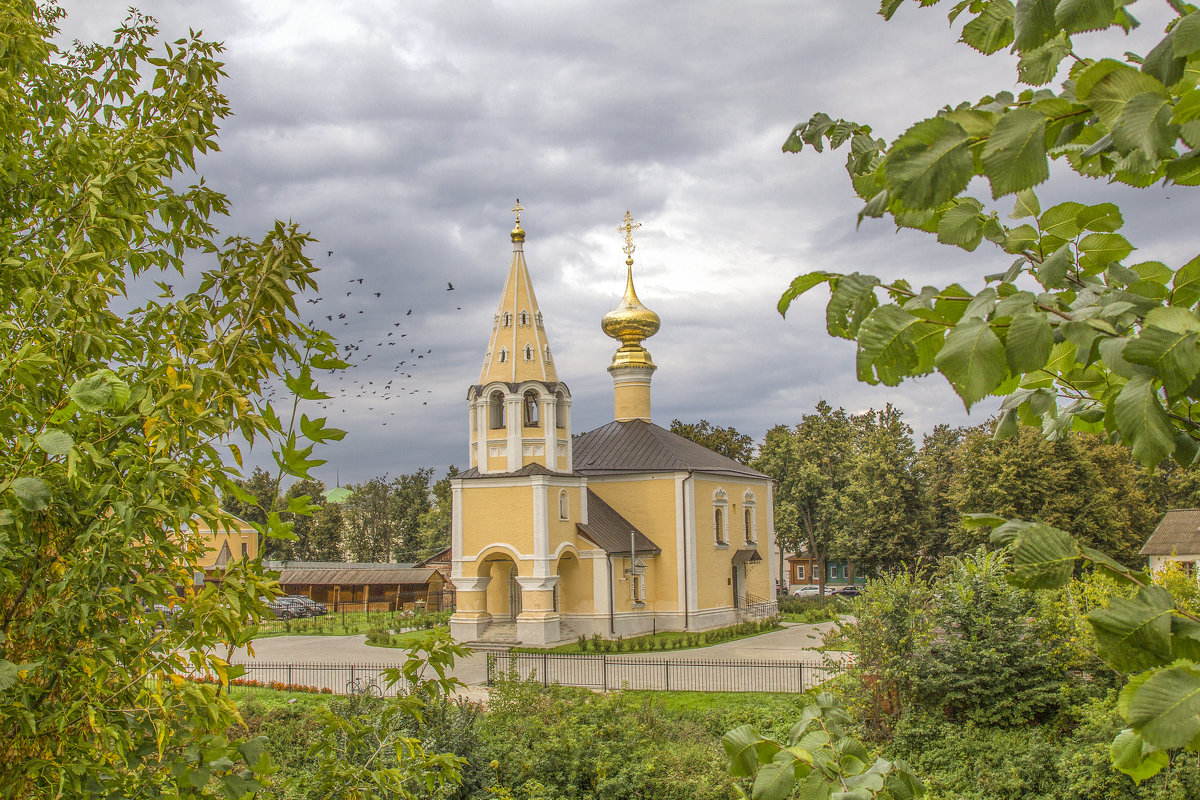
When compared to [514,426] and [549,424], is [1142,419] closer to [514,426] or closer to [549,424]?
[514,426]

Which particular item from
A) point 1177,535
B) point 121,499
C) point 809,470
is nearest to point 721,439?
point 809,470

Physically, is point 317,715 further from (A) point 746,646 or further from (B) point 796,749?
(A) point 746,646

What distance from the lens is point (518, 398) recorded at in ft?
79.9

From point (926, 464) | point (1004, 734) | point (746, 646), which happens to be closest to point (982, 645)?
point (1004, 734)

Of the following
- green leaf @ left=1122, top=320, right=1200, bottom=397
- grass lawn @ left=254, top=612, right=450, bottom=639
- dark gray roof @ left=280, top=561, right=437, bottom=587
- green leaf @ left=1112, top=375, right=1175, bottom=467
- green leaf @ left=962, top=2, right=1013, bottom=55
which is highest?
green leaf @ left=962, top=2, right=1013, bottom=55

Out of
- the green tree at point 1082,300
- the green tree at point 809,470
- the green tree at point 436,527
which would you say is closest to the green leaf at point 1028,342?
the green tree at point 1082,300

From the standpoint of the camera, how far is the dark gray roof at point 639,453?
94.6 ft

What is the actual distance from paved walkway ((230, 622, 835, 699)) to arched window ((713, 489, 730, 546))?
3625 millimetres

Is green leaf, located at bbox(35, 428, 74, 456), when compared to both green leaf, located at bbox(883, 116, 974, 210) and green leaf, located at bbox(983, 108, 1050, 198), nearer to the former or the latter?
green leaf, located at bbox(883, 116, 974, 210)

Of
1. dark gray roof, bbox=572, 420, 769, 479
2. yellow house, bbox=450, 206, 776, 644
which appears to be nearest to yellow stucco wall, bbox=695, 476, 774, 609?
yellow house, bbox=450, 206, 776, 644

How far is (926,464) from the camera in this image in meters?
35.1

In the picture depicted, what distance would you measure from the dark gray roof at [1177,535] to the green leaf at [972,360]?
105ft

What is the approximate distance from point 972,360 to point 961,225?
1.33 ft

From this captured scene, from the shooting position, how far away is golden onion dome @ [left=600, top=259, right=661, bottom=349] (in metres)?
32.3
